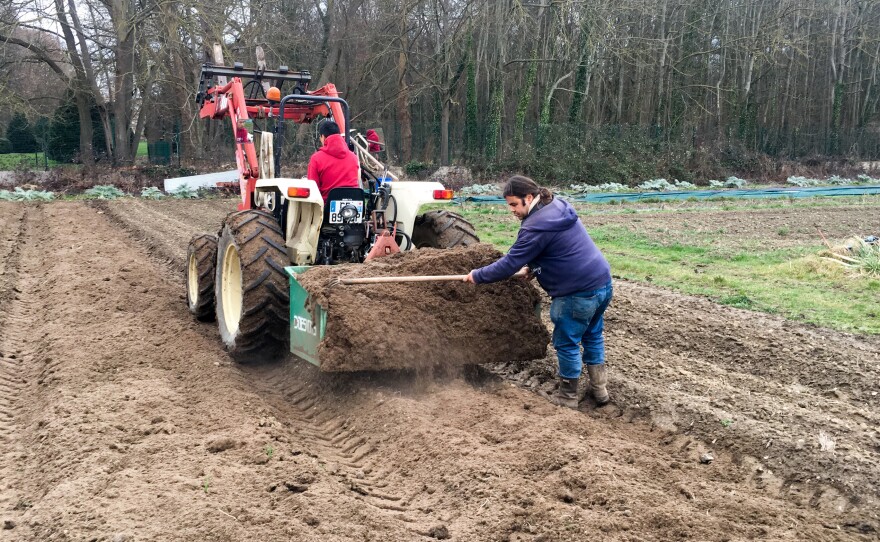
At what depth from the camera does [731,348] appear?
6656 mm

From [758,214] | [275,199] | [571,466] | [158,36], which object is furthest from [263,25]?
[571,466]

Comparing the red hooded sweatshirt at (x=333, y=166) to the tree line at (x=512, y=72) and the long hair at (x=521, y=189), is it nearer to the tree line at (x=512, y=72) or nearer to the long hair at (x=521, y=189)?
the long hair at (x=521, y=189)

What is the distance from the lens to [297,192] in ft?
19.1

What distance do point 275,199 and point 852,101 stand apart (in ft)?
127

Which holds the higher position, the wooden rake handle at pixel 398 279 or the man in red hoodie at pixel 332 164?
the man in red hoodie at pixel 332 164

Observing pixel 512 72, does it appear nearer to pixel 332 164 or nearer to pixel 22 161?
pixel 22 161

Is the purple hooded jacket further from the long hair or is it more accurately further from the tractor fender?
the tractor fender

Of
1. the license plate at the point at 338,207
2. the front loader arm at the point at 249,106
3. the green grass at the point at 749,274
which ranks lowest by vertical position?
the green grass at the point at 749,274

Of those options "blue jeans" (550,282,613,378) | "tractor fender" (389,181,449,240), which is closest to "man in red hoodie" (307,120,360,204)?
"tractor fender" (389,181,449,240)

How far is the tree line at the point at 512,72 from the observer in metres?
26.5

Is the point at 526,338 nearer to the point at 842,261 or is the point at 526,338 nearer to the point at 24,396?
the point at 24,396

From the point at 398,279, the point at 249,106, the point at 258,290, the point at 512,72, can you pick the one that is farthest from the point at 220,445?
the point at 512,72

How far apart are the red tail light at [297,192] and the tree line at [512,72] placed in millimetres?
19489

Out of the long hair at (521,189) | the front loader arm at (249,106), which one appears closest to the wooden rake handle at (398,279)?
the long hair at (521,189)
